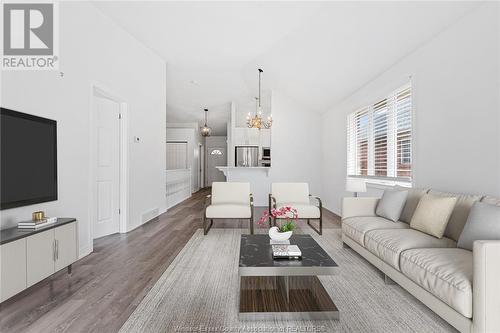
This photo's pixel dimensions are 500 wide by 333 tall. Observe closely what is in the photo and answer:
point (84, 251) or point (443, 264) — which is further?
point (84, 251)

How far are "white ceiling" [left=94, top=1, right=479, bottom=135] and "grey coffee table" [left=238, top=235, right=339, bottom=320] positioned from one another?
289 cm

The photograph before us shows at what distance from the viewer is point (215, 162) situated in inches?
549

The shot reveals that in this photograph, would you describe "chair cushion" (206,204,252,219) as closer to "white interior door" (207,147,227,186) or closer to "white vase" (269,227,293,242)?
"white vase" (269,227,293,242)

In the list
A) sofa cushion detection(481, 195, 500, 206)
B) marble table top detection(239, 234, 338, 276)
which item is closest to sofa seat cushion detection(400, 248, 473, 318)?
sofa cushion detection(481, 195, 500, 206)

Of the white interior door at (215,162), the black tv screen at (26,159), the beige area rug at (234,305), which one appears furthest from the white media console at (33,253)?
the white interior door at (215,162)

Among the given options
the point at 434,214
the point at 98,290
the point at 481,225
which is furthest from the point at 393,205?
the point at 98,290

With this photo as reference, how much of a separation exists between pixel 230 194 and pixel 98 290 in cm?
282

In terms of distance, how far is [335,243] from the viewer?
12.7 ft

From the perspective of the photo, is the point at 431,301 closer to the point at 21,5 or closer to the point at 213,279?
the point at 213,279

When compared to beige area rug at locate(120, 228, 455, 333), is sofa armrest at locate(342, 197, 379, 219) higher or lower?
higher

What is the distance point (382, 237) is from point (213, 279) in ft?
5.68

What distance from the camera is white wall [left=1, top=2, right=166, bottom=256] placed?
2.72m

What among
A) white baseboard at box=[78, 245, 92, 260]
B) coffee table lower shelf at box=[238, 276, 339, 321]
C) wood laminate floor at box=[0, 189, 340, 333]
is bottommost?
wood laminate floor at box=[0, 189, 340, 333]

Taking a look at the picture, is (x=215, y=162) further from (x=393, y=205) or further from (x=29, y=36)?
(x=393, y=205)
